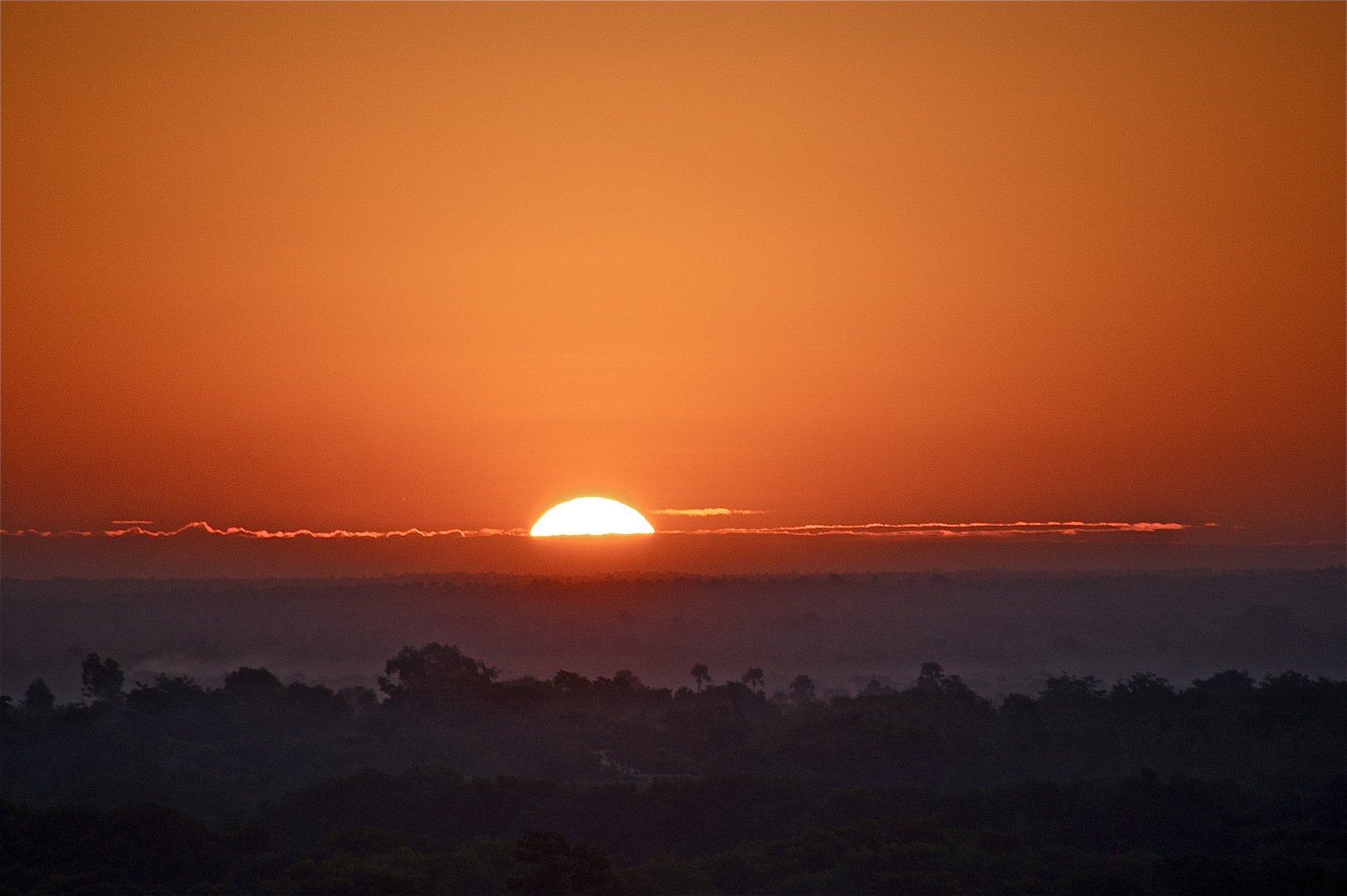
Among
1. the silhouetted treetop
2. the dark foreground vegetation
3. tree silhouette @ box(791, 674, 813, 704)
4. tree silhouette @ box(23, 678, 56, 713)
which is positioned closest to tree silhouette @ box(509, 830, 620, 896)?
the dark foreground vegetation

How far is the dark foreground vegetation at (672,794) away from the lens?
41.8 meters

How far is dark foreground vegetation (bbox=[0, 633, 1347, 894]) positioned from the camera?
137ft

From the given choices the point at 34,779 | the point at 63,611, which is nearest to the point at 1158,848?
the point at 34,779

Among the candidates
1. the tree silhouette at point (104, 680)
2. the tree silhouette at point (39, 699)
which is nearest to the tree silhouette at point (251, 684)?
the tree silhouette at point (104, 680)

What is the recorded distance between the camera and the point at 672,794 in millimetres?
54906

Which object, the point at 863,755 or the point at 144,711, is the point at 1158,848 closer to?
the point at 863,755

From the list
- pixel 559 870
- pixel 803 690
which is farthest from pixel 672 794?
pixel 803 690

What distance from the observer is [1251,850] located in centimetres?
4644

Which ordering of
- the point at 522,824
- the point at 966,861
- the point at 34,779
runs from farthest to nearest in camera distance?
the point at 34,779 → the point at 522,824 → the point at 966,861

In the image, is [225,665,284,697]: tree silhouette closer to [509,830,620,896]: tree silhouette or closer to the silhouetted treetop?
the silhouetted treetop

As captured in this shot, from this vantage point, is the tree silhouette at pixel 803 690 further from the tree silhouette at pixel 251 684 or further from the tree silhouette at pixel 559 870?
the tree silhouette at pixel 559 870

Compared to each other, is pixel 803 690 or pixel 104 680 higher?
pixel 104 680

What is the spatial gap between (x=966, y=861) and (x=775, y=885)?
584 centimetres

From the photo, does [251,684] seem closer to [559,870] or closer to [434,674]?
[434,674]
